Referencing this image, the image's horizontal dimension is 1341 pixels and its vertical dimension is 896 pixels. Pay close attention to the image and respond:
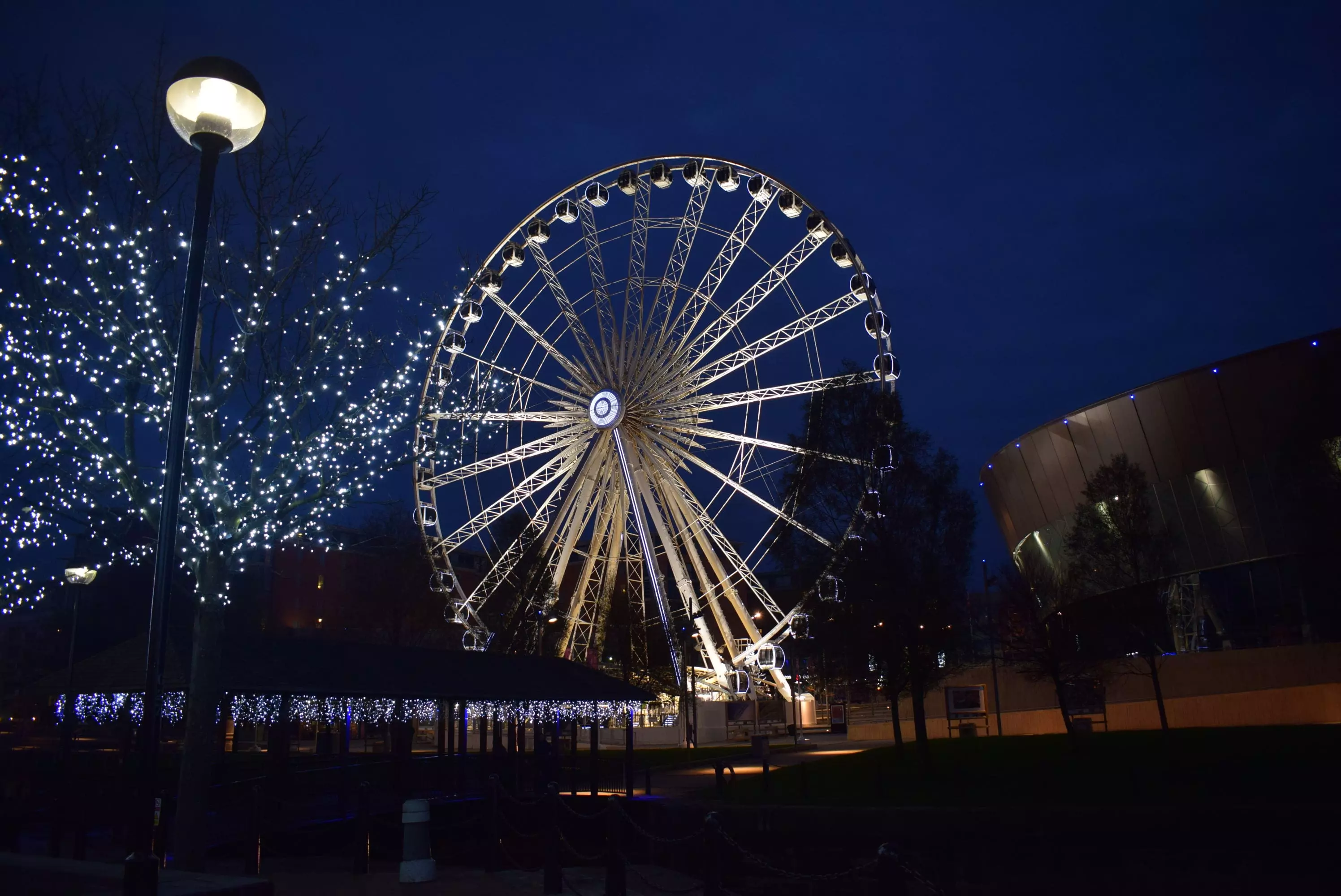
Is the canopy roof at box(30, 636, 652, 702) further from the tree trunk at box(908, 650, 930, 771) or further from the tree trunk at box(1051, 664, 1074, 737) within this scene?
the tree trunk at box(1051, 664, 1074, 737)

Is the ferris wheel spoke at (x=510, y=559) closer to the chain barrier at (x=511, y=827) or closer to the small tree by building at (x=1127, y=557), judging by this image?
the chain barrier at (x=511, y=827)

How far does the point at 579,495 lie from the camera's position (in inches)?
1490

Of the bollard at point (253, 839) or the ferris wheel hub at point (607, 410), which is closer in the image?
the bollard at point (253, 839)

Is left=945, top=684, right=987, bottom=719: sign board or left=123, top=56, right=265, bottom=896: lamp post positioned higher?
left=123, top=56, right=265, bottom=896: lamp post

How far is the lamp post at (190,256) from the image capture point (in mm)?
6863

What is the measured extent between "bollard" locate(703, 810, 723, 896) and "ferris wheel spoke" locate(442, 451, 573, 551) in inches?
1016

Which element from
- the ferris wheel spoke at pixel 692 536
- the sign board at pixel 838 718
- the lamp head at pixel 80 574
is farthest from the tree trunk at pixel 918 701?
the sign board at pixel 838 718

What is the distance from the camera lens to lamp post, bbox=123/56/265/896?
6.86m

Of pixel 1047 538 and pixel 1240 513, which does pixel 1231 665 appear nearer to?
pixel 1240 513

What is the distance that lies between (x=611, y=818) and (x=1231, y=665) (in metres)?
30.7

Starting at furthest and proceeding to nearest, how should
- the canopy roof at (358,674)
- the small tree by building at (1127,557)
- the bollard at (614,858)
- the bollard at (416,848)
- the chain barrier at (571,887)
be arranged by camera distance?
1. the small tree by building at (1127,557)
2. the canopy roof at (358,674)
3. the bollard at (416,848)
4. the chain barrier at (571,887)
5. the bollard at (614,858)

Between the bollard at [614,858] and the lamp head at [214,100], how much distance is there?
8.76 m

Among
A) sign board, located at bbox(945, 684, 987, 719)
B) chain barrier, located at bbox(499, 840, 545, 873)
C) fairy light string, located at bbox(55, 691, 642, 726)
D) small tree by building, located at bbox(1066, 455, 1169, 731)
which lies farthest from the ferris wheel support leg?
chain barrier, located at bbox(499, 840, 545, 873)

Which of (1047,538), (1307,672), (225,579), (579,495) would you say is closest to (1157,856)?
(225,579)
